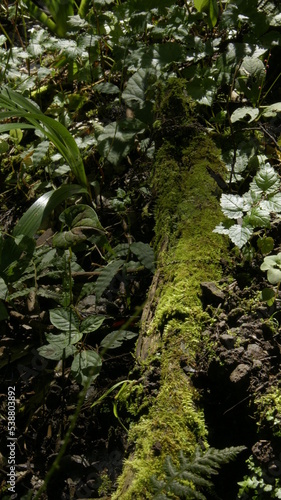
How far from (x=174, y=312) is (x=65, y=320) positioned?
357 mm

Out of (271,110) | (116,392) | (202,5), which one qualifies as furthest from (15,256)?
(202,5)

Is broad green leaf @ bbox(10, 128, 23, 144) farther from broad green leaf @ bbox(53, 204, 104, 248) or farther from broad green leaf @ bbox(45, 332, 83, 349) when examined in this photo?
broad green leaf @ bbox(45, 332, 83, 349)

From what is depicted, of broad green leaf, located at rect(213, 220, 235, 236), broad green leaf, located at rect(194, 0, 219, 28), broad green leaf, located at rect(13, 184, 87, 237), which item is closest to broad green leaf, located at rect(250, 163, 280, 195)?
broad green leaf, located at rect(213, 220, 235, 236)

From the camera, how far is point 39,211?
1.90 m

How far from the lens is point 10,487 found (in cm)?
156

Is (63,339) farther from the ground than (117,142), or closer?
closer

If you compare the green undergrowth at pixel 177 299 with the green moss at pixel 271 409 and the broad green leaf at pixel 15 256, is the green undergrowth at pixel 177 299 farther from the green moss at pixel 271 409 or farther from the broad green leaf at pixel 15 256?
the broad green leaf at pixel 15 256

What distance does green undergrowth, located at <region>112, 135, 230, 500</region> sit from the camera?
1.27m

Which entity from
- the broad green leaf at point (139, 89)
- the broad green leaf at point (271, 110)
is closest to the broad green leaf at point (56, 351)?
the broad green leaf at point (139, 89)

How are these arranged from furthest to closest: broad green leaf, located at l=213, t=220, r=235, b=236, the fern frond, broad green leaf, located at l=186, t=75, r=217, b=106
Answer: broad green leaf, located at l=186, t=75, r=217, b=106
broad green leaf, located at l=213, t=220, r=235, b=236
the fern frond

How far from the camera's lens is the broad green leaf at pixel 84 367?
151 cm

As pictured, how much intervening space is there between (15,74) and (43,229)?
31.1 inches

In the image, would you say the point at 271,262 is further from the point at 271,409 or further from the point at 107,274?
the point at 107,274

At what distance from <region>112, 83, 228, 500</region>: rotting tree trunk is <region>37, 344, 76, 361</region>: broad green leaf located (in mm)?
215
